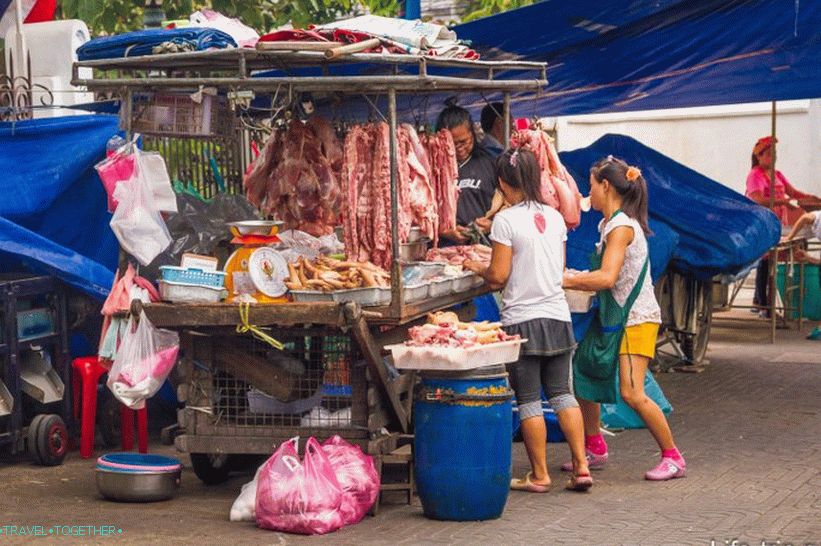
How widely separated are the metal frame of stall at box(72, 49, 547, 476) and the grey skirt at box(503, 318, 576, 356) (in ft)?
1.80

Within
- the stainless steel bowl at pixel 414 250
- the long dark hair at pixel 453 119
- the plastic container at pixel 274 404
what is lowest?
the plastic container at pixel 274 404

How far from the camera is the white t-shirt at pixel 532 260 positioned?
27.3 feet

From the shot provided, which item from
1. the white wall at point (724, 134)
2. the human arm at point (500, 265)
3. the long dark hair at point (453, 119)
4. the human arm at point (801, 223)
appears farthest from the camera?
the white wall at point (724, 134)

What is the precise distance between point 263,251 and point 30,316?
7.61 feet

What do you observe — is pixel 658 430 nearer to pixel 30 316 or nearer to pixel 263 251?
pixel 263 251

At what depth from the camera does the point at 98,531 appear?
766cm

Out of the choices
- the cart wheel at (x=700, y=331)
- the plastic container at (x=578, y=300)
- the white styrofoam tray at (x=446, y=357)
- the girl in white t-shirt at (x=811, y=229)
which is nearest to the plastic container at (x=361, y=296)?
the white styrofoam tray at (x=446, y=357)

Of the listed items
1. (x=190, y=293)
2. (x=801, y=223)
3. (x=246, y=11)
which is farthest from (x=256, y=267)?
(x=801, y=223)

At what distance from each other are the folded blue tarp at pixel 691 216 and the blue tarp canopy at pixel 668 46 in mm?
633

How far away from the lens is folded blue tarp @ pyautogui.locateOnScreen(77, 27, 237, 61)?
323 inches

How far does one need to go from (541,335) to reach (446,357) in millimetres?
967

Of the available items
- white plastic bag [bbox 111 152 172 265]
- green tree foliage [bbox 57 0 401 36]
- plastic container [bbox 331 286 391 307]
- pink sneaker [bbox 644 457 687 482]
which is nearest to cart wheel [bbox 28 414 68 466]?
white plastic bag [bbox 111 152 172 265]

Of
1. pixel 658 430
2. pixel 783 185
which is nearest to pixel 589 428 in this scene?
pixel 658 430

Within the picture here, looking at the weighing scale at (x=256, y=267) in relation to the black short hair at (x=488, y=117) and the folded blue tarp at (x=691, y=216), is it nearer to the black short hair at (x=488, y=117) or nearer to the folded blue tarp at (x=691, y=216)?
the black short hair at (x=488, y=117)
